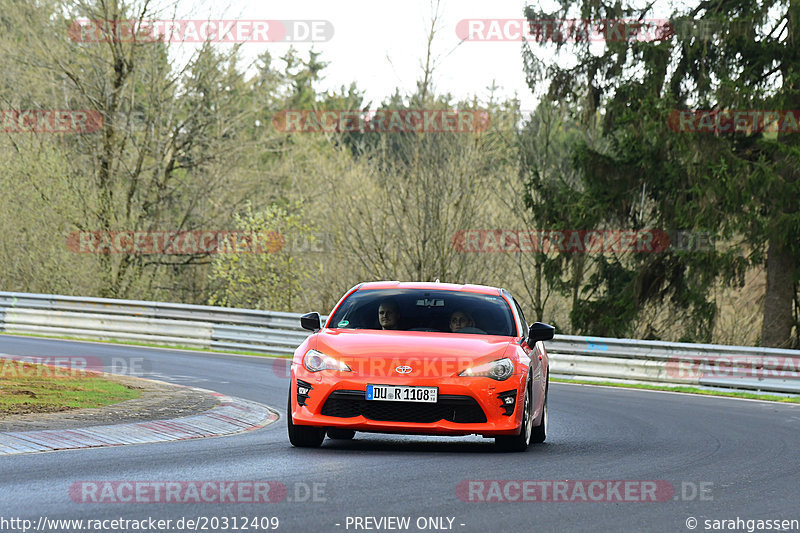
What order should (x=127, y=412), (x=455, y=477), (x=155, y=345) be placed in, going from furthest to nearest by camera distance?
(x=155, y=345) < (x=127, y=412) < (x=455, y=477)

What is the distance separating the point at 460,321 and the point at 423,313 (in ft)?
1.17

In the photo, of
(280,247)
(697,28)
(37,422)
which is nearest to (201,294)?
(280,247)

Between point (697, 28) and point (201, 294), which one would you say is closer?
point (697, 28)

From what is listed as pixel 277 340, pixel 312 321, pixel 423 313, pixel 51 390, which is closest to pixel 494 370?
→ pixel 423 313

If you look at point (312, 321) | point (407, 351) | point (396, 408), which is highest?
point (312, 321)

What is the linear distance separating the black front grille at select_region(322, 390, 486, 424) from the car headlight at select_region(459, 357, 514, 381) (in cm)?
22

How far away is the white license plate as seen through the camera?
1023 centimetres

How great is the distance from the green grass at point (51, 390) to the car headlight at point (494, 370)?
4424 millimetres

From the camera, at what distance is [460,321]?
1165cm

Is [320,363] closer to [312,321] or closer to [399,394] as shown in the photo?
[399,394]

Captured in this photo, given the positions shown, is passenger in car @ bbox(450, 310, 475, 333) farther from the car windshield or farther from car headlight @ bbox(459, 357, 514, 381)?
car headlight @ bbox(459, 357, 514, 381)

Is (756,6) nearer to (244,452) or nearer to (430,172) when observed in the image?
(430,172)

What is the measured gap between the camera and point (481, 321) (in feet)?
38.4

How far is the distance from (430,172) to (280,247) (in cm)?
695
